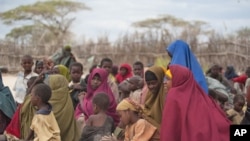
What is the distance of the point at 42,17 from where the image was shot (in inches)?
1700

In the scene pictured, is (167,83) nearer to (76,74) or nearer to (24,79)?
(76,74)

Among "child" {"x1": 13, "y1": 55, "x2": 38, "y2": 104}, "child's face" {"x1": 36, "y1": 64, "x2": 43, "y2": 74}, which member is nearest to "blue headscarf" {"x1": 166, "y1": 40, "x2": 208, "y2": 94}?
"child" {"x1": 13, "y1": 55, "x2": 38, "y2": 104}

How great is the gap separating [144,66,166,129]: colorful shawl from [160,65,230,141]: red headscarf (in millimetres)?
883

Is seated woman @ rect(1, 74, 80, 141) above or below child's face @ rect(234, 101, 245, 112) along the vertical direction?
above

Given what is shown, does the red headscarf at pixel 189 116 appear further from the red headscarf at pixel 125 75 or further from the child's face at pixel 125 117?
the red headscarf at pixel 125 75

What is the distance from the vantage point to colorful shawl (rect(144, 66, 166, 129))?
5.97 metres

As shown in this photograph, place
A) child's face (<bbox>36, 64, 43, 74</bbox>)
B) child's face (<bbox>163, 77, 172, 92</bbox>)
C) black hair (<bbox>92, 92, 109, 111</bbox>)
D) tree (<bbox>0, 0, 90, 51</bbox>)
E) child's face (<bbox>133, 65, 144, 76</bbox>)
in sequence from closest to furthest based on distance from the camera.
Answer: child's face (<bbox>163, 77, 172, 92</bbox>) < black hair (<bbox>92, 92, 109, 111</bbox>) < child's face (<bbox>36, 64, 43, 74</bbox>) < child's face (<bbox>133, 65, 144, 76</bbox>) < tree (<bbox>0, 0, 90, 51</bbox>)

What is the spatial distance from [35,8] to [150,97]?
37.0 metres

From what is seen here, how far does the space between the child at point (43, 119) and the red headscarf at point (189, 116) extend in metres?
1.52

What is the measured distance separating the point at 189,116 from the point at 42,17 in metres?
39.0

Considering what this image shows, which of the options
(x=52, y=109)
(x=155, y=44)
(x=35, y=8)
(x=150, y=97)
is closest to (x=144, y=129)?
(x=150, y=97)

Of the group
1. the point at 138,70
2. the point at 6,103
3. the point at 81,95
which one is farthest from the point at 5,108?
the point at 138,70

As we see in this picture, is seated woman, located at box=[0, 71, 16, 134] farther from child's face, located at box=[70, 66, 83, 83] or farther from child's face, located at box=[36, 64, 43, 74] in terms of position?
child's face, located at box=[36, 64, 43, 74]

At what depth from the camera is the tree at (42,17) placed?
1659 inches
